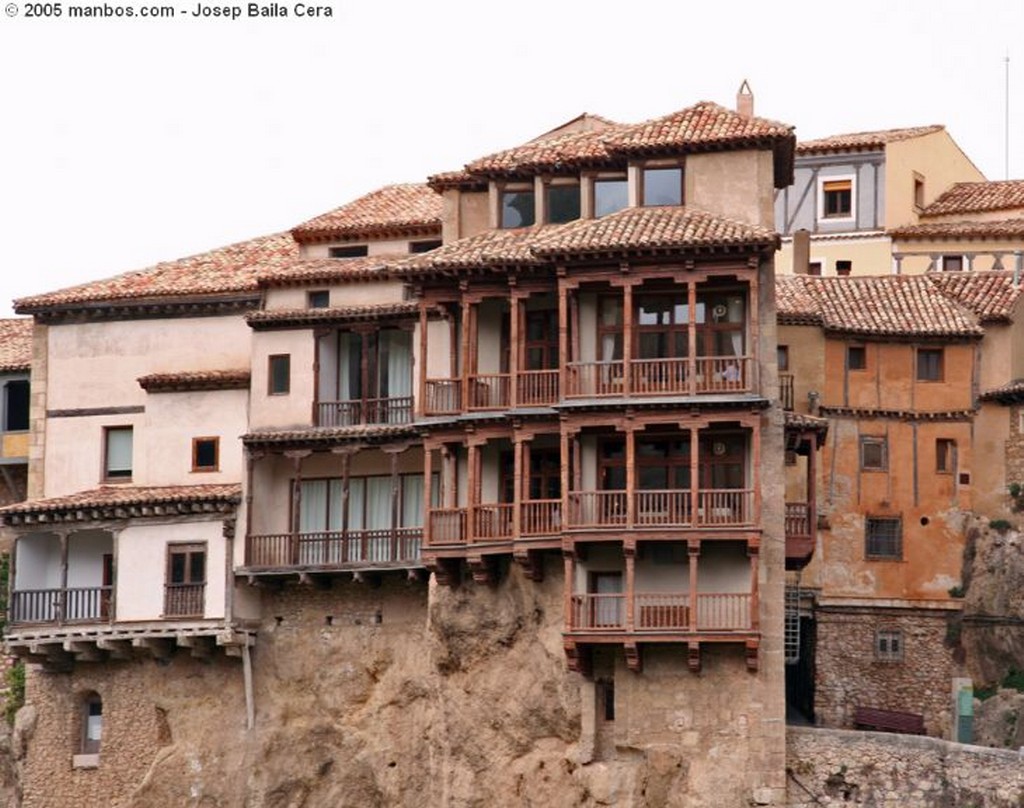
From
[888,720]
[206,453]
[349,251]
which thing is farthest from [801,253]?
[206,453]

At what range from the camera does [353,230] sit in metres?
77.0

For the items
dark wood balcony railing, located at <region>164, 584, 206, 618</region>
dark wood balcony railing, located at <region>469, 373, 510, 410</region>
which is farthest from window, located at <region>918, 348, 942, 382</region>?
dark wood balcony railing, located at <region>164, 584, 206, 618</region>

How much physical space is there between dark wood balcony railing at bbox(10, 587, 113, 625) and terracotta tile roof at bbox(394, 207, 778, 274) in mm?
13353

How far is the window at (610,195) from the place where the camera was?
69.8 metres

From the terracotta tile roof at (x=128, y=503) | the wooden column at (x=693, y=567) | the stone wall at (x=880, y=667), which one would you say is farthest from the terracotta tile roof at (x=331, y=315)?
the stone wall at (x=880, y=667)

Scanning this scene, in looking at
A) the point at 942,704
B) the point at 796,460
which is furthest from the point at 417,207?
the point at 942,704

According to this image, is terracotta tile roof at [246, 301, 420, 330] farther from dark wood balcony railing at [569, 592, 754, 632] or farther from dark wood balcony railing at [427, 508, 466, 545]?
dark wood balcony railing at [569, 592, 754, 632]

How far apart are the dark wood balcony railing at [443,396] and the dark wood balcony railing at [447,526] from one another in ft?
8.13

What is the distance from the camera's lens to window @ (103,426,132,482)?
77938mm

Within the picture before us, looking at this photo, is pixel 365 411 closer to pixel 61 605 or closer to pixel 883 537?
pixel 61 605

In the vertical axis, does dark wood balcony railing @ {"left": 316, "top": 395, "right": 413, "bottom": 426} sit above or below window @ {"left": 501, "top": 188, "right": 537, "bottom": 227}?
below

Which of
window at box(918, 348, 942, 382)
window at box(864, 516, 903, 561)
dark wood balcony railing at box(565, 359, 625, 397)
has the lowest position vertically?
window at box(864, 516, 903, 561)

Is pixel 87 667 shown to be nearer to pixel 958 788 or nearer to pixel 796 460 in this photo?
pixel 796 460

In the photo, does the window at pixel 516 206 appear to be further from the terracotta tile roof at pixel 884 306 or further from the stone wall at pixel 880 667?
the stone wall at pixel 880 667
